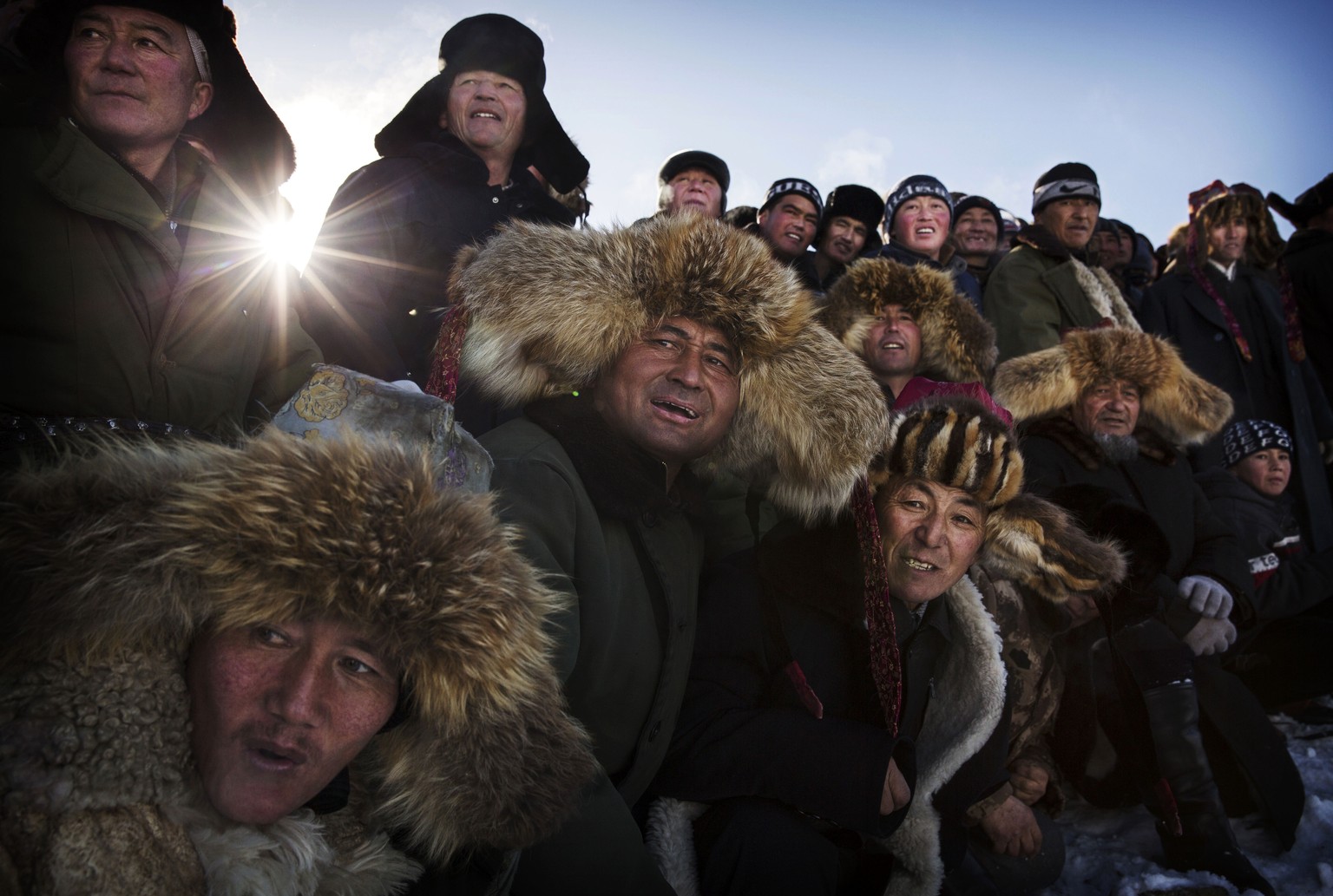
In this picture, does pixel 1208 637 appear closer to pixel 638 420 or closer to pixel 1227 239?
pixel 638 420

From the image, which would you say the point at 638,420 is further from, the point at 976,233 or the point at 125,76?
the point at 976,233

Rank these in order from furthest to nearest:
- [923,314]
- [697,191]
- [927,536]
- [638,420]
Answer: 1. [697,191]
2. [923,314]
3. [927,536]
4. [638,420]

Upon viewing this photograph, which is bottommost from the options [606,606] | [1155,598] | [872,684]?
[872,684]

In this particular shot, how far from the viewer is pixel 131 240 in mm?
1814

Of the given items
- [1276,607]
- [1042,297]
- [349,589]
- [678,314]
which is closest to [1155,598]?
[1276,607]

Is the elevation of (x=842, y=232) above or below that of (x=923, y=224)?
below

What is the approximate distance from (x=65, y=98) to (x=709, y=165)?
10.2 ft

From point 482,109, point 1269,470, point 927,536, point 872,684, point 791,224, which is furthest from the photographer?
point 1269,470

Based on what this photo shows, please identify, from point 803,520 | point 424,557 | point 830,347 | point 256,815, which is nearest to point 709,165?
point 830,347

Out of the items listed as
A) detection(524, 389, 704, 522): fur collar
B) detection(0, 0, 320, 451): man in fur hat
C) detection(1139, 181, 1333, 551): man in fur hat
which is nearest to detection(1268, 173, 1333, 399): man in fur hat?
detection(1139, 181, 1333, 551): man in fur hat

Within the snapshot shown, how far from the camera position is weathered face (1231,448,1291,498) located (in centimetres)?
462

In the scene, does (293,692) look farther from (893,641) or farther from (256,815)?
(893,641)

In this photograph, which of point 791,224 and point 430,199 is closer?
point 430,199

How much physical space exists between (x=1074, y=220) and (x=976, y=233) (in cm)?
76
